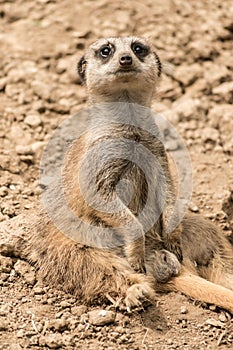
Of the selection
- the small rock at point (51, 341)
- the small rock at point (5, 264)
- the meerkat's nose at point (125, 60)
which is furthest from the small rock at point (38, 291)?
the meerkat's nose at point (125, 60)

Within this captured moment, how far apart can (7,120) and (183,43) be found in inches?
78.6

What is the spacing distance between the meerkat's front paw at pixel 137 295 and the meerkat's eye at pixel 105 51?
1737 mm

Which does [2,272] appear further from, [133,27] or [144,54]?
[133,27]

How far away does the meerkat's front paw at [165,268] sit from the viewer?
4.43m

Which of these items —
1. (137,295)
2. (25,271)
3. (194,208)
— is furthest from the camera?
(194,208)

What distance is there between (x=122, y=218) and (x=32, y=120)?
7.31ft

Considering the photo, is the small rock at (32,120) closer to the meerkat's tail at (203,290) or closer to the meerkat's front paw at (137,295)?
the meerkat's tail at (203,290)

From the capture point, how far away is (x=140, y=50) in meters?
5.05

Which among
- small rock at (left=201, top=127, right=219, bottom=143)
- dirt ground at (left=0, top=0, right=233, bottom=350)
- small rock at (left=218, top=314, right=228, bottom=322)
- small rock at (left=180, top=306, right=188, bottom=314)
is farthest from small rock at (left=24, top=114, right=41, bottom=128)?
small rock at (left=218, top=314, right=228, bottom=322)

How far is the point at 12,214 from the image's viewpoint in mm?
5133

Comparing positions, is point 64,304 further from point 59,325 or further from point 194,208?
point 194,208

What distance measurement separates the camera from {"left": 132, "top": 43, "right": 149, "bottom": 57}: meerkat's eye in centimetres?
503

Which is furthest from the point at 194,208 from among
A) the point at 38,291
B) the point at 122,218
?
the point at 38,291

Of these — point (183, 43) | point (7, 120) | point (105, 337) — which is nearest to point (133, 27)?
point (183, 43)
